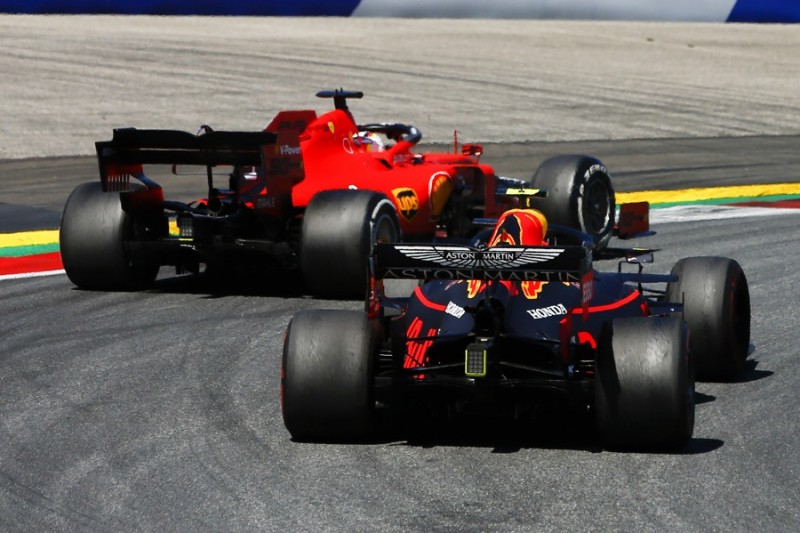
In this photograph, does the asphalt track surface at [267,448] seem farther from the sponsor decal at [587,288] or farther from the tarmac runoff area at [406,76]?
the tarmac runoff area at [406,76]

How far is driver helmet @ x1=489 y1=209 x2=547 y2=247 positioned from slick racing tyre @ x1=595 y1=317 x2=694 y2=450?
1379mm

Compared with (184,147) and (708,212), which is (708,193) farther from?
(184,147)

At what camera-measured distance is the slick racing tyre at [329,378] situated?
24.8 feet

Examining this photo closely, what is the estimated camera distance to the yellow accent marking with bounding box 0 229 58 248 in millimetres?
15961

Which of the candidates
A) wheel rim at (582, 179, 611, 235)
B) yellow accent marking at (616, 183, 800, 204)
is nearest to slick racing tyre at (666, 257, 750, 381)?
wheel rim at (582, 179, 611, 235)

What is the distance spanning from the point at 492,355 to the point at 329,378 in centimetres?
82

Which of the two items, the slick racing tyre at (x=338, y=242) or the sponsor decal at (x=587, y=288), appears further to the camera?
the slick racing tyre at (x=338, y=242)

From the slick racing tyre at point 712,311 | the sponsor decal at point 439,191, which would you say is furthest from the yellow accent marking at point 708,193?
the slick racing tyre at point 712,311

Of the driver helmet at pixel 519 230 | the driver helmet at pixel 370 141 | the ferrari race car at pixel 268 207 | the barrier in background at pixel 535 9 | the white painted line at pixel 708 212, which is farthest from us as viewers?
the barrier in background at pixel 535 9

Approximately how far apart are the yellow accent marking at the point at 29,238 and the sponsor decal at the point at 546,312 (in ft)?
29.7

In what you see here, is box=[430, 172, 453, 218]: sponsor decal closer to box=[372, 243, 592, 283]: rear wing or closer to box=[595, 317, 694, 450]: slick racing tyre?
box=[372, 243, 592, 283]: rear wing

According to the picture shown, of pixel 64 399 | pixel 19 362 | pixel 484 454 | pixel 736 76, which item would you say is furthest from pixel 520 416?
pixel 736 76

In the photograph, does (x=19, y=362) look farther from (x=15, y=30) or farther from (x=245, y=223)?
(x=15, y=30)

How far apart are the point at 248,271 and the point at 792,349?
16.0 ft
